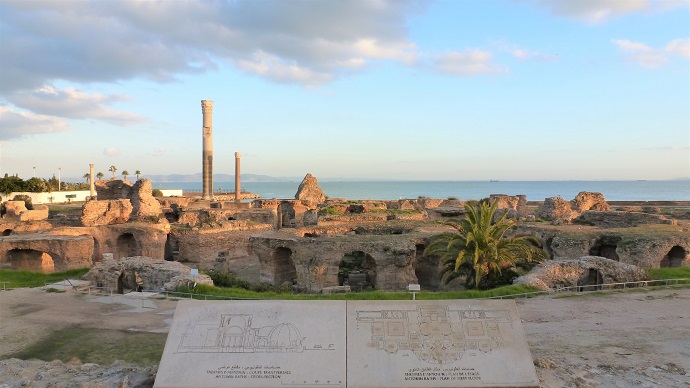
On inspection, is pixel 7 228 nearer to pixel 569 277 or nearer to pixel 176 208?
pixel 176 208

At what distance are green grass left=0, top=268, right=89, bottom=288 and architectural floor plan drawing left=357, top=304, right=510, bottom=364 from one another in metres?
15.8

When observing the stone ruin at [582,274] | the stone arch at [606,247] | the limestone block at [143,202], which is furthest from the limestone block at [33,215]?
the stone arch at [606,247]

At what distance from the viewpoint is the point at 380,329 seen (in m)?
7.16

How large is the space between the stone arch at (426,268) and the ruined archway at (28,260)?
723 inches

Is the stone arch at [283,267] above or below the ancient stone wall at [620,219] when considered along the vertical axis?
below

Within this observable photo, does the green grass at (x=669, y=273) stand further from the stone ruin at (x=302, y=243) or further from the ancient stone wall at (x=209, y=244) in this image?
the ancient stone wall at (x=209, y=244)

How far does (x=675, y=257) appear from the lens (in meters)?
20.4

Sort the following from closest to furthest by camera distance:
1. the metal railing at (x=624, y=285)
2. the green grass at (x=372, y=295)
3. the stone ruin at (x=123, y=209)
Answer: the green grass at (x=372, y=295)
the metal railing at (x=624, y=285)
the stone ruin at (x=123, y=209)

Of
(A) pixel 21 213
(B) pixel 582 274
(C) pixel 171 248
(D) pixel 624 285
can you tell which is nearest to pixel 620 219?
(B) pixel 582 274

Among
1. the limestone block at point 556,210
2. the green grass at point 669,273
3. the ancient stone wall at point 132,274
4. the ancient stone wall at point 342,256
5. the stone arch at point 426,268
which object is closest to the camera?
the green grass at point 669,273

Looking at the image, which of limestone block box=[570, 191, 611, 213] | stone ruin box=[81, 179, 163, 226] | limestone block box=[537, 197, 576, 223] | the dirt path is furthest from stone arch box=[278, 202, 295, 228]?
the dirt path

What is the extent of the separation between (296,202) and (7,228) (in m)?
20.1

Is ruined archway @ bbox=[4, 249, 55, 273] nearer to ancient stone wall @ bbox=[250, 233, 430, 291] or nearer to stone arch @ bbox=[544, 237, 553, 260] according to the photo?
ancient stone wall @ bbox=[250, 233, 430, 291]

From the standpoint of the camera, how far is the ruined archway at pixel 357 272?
21.0 m
